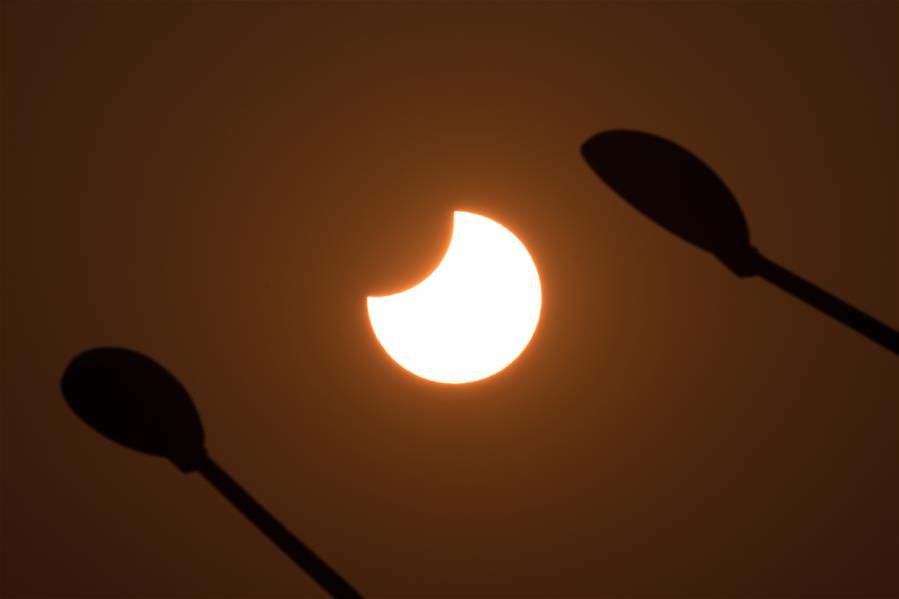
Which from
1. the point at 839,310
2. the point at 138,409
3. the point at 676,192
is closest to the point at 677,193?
the point at 676,192

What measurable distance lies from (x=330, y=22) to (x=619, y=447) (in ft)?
2.46

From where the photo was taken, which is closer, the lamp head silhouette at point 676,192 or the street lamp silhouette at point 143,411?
the lamp head silhouette at point 676,192

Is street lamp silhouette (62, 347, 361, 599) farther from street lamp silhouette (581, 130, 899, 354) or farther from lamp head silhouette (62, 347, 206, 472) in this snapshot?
street lamp silhouette (581, 130, 899, 354)

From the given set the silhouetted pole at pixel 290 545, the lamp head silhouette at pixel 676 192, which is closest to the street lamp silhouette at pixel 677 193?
the lamp head silhouette at pixel 676 192

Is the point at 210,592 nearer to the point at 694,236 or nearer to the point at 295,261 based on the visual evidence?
the point at 295,261

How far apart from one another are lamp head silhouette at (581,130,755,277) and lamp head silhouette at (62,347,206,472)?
0.55 m

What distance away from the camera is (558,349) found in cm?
117

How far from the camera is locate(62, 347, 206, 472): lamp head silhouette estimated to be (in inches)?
36.2

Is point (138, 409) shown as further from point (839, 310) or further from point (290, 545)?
point (839, 310)

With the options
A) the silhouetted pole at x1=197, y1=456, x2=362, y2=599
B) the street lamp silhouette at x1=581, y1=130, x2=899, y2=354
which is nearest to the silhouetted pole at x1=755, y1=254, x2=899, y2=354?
the street lamp silhouette at x1=581, y1=130, x2=899, y2=354

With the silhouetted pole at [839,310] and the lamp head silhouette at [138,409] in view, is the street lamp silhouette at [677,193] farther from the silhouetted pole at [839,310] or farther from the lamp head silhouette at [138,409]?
the lamp head silhouette at [138,409]

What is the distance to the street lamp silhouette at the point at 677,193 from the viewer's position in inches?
30.8

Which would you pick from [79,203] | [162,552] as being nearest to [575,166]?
[79,203]

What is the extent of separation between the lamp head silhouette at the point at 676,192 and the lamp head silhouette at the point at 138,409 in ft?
1.80
